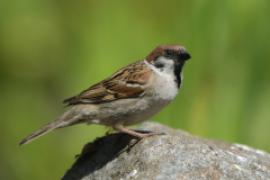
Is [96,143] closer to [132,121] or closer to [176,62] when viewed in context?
[132,121]

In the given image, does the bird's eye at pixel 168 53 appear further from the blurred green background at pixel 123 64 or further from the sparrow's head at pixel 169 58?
the blurred green background at pixel 123 64

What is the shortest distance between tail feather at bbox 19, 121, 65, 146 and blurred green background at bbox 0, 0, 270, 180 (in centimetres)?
57

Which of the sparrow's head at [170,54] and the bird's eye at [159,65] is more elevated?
the sparrow's head at [170,54]

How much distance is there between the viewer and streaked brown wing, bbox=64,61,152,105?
6.31 m

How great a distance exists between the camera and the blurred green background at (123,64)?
267 inches

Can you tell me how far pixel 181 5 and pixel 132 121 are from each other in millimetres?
1000

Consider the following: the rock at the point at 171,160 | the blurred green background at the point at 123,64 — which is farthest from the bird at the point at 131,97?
the blurred green background at the point at 123,64

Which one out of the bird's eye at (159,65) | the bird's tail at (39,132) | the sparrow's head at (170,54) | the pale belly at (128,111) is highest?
the sparrow's head at (170,54)

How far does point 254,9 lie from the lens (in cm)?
707

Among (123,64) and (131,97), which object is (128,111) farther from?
(123,64)

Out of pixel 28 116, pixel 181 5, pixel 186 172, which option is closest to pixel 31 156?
pixel 28 116

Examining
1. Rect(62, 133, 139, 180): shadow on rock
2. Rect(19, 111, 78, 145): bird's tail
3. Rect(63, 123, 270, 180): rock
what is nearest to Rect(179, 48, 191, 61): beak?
Rect(63, 123, 270, 180): rock

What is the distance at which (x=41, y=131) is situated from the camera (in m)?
6.26

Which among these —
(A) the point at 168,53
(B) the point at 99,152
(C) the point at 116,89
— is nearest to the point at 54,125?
(B) the point at 99,152
